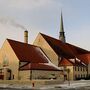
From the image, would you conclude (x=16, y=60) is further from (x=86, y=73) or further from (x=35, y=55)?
(x=86, y=73)

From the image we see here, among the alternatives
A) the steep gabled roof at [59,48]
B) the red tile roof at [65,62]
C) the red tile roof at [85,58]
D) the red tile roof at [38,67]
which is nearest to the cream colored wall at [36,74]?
the red tile roof at [38,67]

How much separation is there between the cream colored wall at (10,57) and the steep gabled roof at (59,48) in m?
12.1

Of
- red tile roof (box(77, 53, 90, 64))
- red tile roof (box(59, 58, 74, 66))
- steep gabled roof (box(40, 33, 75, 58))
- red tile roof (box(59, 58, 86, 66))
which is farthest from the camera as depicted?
red tile roof (box(77, 53, 90, 64))

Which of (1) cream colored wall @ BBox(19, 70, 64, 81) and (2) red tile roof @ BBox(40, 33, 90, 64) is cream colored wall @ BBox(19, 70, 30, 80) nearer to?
(1) cream colored wall @ BBox(19, 70, 64, 81)

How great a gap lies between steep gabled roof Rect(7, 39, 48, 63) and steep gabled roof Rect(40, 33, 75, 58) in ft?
11.7

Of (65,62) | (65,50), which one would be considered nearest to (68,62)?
(65,62)

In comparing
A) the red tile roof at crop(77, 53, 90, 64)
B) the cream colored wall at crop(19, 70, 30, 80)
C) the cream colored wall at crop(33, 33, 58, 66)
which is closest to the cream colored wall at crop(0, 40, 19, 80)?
the cream colored wall at crop(19, 70, 30, 80)

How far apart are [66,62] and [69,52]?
30.2 feet

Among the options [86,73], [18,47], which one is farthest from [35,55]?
[86,73]

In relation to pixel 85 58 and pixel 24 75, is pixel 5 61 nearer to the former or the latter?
pixel 24 75

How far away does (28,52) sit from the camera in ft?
213

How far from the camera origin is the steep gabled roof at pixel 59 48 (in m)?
70.8

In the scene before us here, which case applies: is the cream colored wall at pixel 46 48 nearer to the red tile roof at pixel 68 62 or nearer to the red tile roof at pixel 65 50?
the red tile roof at pixel 65 50

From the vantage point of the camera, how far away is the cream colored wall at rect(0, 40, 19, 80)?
5988 centimetres
